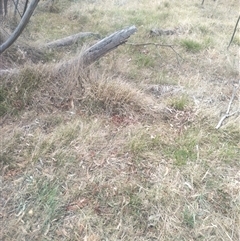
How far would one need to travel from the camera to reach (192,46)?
5.07 metres

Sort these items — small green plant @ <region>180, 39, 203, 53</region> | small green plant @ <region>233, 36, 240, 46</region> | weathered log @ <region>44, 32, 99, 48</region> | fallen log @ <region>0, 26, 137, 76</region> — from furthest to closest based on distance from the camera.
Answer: small green plant @ <region>233, 36, 240, 46</region> → small green plant @ <region>180, 39, 203, 53</region> → weathered log @ <region>44, 32, 99, 48</region> → fallen log @ <region>0, 26, 137, 76</region>

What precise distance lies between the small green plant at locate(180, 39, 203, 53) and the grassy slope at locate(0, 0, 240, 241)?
933 mm

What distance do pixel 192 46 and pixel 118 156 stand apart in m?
3.26

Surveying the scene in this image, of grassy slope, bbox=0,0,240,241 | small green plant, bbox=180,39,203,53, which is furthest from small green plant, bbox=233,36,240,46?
grassy slope, bbox=0,0,240,241

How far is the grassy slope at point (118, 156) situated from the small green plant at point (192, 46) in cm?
93

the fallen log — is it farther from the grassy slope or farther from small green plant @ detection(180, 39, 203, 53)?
small green plant @ detection(180, 39, 203, 53)

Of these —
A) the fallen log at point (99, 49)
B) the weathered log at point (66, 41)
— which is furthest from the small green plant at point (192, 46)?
the fallen log at point (99, 49)

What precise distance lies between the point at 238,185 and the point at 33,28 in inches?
180

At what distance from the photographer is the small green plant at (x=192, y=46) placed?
5.04 meters

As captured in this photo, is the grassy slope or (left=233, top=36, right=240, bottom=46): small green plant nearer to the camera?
the grassy slope

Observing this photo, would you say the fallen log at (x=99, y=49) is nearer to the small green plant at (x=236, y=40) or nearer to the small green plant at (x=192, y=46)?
the small green plant at (x=192, y=46)

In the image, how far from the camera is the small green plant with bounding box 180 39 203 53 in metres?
5.04

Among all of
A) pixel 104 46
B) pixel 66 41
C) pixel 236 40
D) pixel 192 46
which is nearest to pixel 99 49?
pixel 104 46

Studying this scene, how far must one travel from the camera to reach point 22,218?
1.98m
